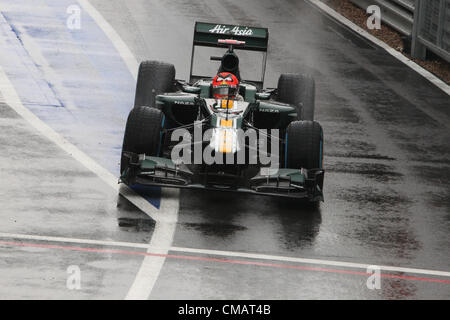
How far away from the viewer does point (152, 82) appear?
651 inches

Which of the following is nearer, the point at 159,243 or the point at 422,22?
the point at 159,243

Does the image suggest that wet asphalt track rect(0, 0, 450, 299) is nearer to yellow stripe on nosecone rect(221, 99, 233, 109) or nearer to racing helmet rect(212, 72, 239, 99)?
yellow stripe on nosecone rect(221, 99, 233, 109)

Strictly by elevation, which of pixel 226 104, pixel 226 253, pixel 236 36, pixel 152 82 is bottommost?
pixel 226 253

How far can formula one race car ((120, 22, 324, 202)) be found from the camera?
13656 mm

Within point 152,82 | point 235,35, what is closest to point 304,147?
point 235,35

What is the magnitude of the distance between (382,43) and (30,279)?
1618 centimetres

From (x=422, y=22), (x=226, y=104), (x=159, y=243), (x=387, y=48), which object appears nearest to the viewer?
(x=159, y=243)

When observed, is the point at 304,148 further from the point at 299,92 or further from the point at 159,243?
the point at 299,92

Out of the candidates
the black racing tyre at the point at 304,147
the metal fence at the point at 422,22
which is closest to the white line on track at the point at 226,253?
the black racing tyre at the point at 304,147

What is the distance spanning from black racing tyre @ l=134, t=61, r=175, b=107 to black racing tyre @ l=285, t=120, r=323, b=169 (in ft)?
9.78

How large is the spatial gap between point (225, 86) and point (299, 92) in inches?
74.8

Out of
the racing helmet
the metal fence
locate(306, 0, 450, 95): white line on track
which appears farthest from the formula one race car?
the metal fence

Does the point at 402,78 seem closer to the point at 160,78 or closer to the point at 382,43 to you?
the point at 382,43

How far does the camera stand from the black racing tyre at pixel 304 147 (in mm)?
A: 13961
